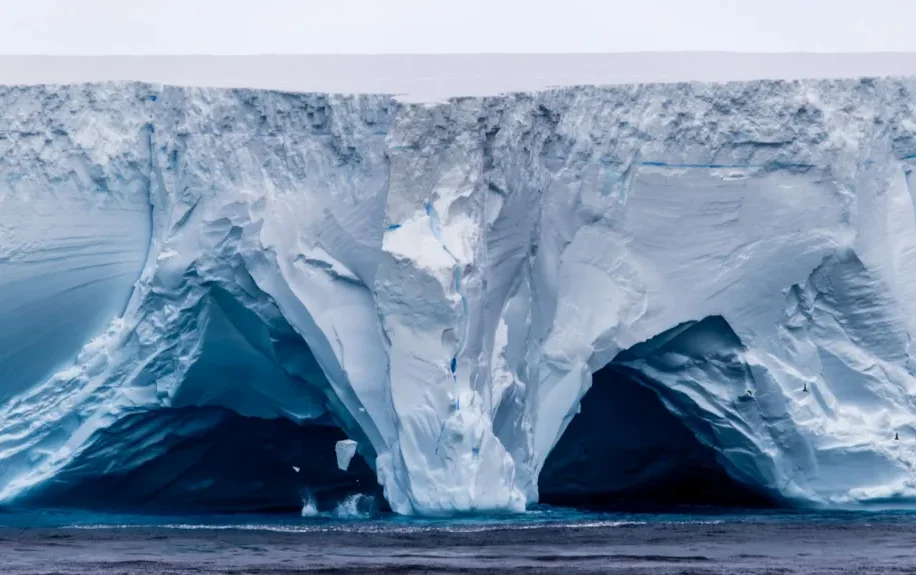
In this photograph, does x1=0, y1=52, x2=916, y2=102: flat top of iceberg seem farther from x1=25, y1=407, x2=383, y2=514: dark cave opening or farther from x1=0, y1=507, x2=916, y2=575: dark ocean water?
x1=0, y1=507, x2=916, y2=575: dark ocean water

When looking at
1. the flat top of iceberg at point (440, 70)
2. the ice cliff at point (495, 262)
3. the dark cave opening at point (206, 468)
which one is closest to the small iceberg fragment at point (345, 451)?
the ice cliff at point (495, 262)

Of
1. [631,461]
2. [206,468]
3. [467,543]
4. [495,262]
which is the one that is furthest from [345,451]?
[631,461]

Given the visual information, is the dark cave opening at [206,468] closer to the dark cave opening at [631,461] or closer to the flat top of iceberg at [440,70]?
the dark cave opening at [631,461]

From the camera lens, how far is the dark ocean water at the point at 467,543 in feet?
38.3

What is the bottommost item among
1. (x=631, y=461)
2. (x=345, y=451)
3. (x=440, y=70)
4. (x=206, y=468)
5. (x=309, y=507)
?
(x=309, y=507)

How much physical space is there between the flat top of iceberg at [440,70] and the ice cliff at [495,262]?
15.8 inches

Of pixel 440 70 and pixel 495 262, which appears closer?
pixel 495 262

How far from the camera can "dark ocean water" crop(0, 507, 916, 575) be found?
1167 centimetres

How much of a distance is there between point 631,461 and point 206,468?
3.68m

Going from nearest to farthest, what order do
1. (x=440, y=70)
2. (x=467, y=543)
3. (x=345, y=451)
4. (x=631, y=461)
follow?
(x=467, y=543) → (x=345, y=451) → (x=440, y=70) → (x=631, y=461)

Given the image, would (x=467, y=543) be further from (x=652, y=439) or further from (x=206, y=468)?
(x=206, y=468)

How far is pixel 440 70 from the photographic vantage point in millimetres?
16094

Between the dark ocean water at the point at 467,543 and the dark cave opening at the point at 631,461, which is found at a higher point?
the dark cave opening at the point at 631,461

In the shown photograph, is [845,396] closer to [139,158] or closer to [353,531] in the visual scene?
[353,531]
